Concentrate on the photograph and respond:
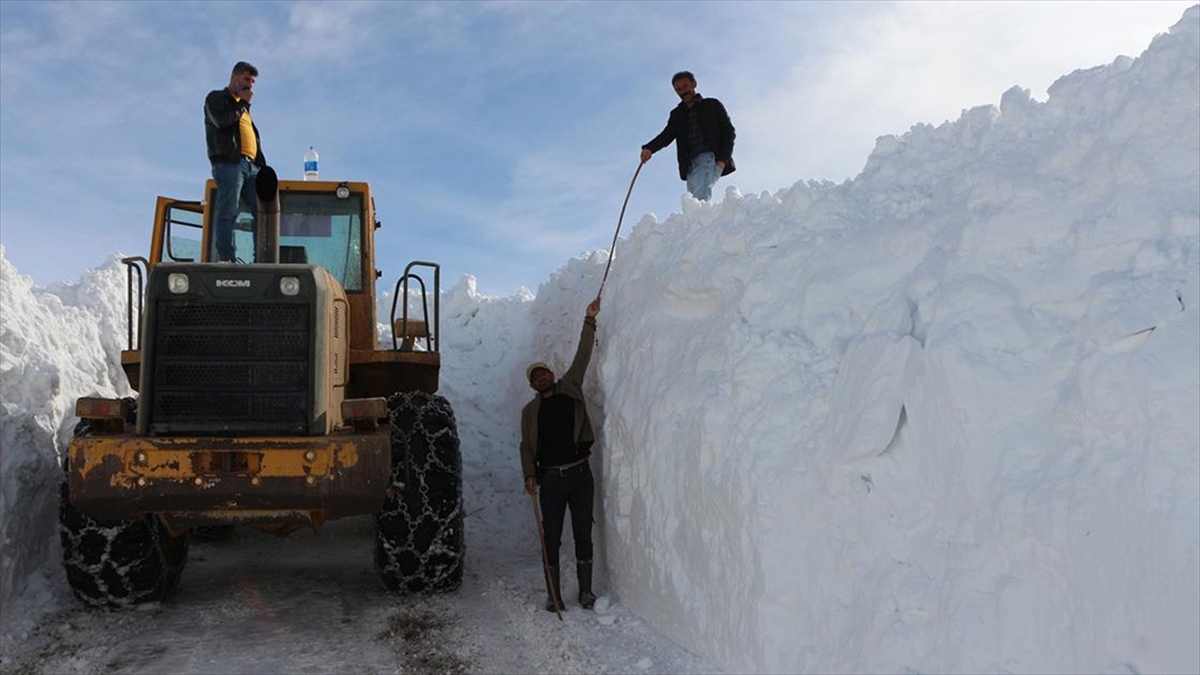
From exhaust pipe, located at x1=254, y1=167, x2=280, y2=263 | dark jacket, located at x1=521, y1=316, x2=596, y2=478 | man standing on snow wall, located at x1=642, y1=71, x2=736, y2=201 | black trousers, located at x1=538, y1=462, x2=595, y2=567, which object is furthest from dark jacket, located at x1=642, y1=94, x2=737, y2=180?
exhaust pipe, located at x1=254, y1=167, x2=280, y2=263

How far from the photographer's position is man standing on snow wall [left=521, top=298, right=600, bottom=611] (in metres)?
6.65

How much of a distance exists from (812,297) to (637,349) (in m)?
1.67

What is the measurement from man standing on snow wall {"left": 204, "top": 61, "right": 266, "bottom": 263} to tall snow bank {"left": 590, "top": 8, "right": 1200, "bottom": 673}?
3371mm

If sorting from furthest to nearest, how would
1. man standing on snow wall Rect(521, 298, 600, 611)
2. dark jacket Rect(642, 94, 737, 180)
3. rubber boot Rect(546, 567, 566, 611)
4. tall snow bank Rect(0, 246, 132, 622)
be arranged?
dark jacket Rect(642, 94, 737, 180)
man standing on snow wall Rect(521, 298, 600, 611)
rubber boot Rect(546, 567, 566, 611)
tall snow bank Rect(0, 246, 132, 622)

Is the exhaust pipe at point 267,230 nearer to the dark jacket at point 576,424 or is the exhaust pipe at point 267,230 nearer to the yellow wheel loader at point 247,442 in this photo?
the yellow wheel loader at point 247,442

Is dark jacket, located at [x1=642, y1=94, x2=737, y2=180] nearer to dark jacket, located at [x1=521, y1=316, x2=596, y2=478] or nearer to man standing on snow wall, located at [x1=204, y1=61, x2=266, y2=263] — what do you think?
dark jacket, located at [x1=521, y1=316, x2=596, y2=478]

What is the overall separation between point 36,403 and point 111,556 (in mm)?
1834

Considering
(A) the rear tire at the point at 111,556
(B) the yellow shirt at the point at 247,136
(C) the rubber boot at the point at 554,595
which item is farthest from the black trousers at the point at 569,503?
(B) the yellow shirt at the point at 247,136

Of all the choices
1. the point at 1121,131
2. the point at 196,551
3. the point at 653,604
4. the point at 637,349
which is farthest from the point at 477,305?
the point at 1121,131

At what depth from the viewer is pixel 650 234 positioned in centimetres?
747

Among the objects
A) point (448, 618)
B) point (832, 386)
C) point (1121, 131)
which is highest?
point (1121, 131)

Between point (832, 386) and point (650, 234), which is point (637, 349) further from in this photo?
point (832, 386)

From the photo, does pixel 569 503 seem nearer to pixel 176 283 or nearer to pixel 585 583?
pixel 585 583

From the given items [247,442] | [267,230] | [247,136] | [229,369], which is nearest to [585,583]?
[247,442]
